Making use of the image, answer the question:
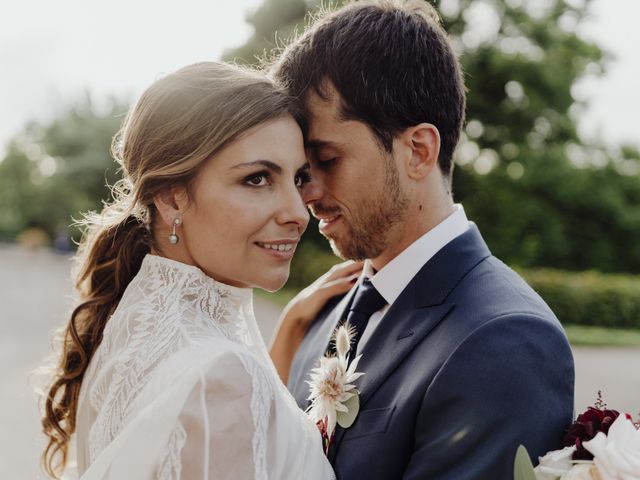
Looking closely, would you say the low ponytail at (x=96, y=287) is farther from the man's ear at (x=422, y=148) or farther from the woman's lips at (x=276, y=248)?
the man's ear at (x=422, y=148)

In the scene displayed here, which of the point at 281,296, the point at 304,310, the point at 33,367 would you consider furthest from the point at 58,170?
the point at 304,310

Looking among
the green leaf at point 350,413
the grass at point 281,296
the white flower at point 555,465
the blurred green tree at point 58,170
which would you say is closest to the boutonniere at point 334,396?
the green leaf at point 350,413

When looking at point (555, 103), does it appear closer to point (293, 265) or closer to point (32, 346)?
point (293, 265)

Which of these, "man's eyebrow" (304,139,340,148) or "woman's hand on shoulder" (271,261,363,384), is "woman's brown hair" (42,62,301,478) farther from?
"woman's hand on shoulder" (271,261,363,384)

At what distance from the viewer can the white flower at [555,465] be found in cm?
181

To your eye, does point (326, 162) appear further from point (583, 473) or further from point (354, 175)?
point (583, 473)

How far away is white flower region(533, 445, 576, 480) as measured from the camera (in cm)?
181

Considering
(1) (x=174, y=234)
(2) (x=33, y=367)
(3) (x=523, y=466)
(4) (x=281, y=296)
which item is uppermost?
(1) (x=174, y=234)

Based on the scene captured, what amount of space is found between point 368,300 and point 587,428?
0.99 meters

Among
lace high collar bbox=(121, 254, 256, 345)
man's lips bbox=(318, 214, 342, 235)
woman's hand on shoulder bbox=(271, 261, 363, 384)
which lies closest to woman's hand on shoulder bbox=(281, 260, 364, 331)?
woman's hand on shoulder bbox=(271, 261, 363, 384)

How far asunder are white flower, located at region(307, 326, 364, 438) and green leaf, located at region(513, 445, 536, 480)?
0.62 m

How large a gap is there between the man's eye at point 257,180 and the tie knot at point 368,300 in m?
0.64

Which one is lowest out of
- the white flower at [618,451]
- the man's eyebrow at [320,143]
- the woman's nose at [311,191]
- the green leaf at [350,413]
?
the green leaf at [350,413]

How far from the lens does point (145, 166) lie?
2291 millimetres
